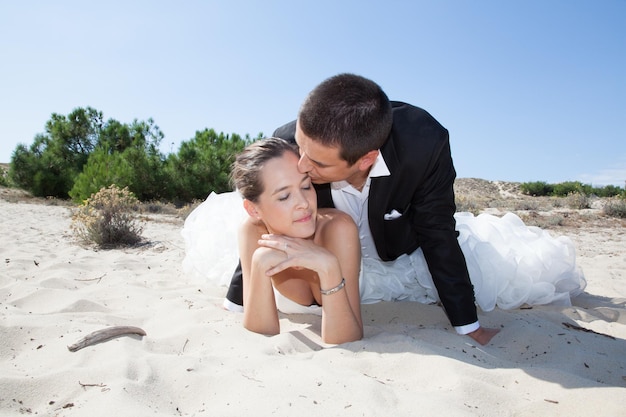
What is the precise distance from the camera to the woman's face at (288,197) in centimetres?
269

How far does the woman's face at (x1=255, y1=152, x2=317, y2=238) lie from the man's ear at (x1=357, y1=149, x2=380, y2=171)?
0.34 meters

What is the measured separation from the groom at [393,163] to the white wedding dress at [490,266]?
2.28ft

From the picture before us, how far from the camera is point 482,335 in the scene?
274cm

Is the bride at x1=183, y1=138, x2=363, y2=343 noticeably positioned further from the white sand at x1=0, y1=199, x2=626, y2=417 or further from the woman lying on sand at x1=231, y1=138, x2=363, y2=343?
the white sand at x1=0, y1=199, x2=626, y2=417

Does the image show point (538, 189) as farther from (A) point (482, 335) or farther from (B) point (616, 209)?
(A) point (482, 335)

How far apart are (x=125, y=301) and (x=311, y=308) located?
1.36 meters

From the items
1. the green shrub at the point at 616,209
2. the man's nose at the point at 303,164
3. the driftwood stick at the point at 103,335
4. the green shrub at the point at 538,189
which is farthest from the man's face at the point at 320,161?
the green shrub at the point at 538,189

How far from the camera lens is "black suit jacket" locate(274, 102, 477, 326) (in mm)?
2746

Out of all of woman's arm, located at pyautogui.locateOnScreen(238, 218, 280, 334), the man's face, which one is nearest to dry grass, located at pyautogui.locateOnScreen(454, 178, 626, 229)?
the man's face

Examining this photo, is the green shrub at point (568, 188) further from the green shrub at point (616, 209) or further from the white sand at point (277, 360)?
the white sand at point (277, 360)

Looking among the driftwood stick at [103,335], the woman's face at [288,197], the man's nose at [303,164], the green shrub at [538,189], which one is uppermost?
the green shrub at [538,189]

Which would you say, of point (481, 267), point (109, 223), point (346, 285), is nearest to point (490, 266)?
point (481, 267)

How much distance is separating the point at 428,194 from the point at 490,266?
110 centimetres

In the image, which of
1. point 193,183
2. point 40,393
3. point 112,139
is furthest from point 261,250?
point 112,139
